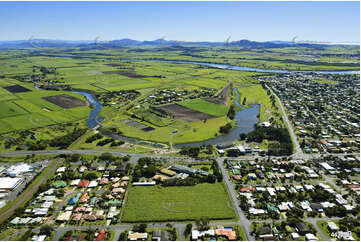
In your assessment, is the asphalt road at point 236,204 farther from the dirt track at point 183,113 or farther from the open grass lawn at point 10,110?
the open grass lawn at point 10,110

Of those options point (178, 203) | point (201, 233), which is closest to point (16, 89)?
point (178, 203)

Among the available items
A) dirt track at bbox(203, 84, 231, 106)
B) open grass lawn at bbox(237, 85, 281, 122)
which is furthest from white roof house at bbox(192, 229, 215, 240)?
dirt track at bbox(203, 84, 231, 106)

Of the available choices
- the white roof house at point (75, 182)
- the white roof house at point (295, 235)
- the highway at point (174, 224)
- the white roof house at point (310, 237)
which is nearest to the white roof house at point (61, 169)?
the highway at point (174, 224)

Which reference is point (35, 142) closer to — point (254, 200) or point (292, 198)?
point (254, 200)

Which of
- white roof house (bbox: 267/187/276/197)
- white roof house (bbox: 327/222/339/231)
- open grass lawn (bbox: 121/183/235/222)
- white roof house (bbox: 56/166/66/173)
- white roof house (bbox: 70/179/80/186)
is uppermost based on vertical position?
white roof house (bbox: 56/166/66/173)

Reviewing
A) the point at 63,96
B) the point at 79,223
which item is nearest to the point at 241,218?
the point at 79,223

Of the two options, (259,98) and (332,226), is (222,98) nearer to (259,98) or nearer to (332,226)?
(259,98)

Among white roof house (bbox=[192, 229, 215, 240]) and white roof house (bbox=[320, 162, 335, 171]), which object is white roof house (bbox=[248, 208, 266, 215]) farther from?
white roof house (bbox=[320, 162, 335, 171])
